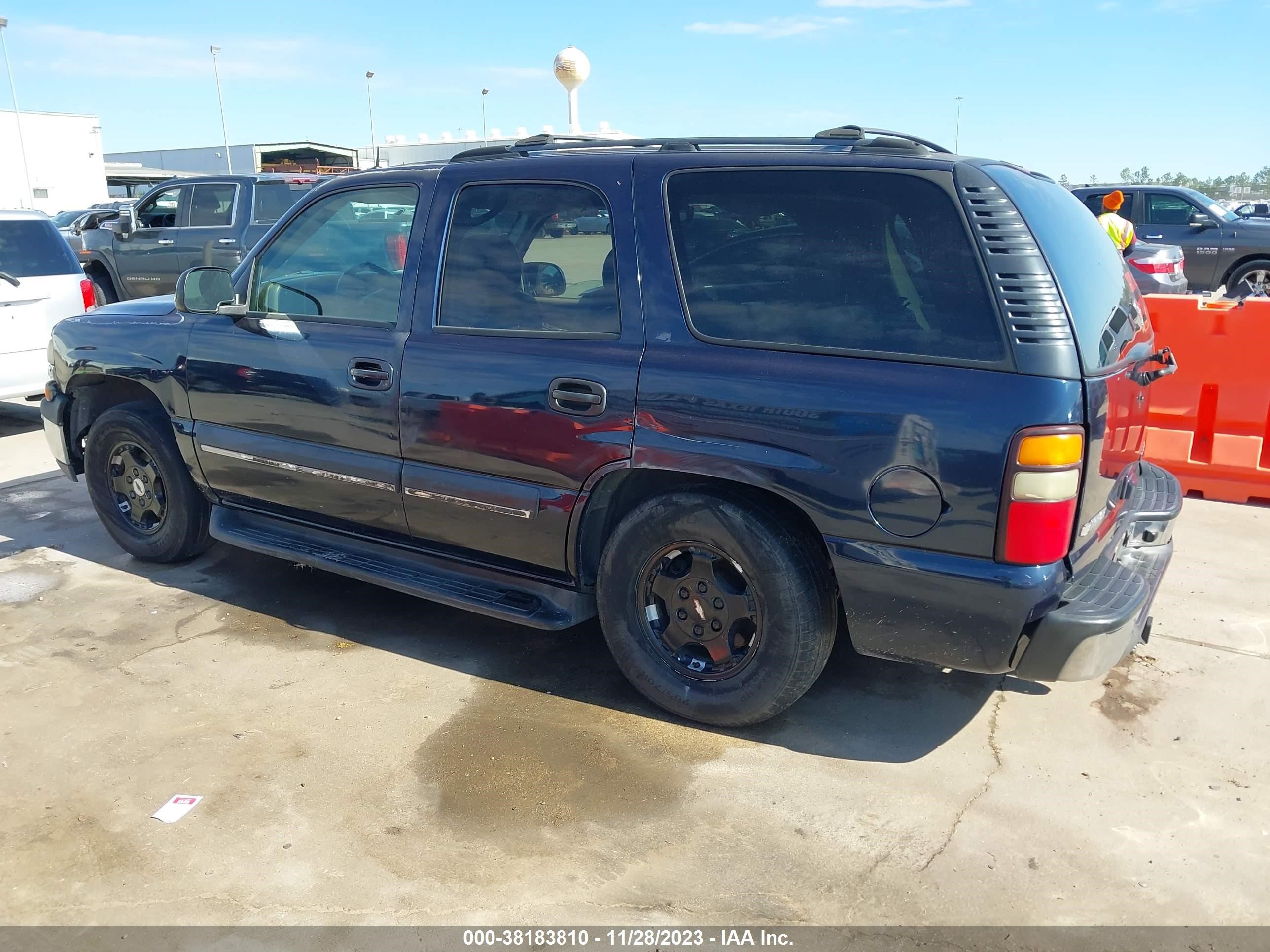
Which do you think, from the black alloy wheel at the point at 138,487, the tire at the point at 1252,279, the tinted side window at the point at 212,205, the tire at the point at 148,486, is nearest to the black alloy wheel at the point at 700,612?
the tire at the point at 148,486

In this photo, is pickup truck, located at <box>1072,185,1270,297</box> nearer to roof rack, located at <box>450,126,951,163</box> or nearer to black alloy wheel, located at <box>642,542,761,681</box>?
roof rack, located at <box>450,126,951,163</box>

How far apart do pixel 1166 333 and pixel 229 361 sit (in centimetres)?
520

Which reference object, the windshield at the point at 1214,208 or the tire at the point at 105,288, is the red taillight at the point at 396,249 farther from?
the windshield at the point at 1214,208

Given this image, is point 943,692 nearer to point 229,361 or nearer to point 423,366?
point 423,366

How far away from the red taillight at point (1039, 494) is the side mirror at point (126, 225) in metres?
12.5

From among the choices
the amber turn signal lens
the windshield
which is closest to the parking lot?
the amber turn signal lens

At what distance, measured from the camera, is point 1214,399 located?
589 cm

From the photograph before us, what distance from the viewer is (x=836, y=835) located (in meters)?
2.93

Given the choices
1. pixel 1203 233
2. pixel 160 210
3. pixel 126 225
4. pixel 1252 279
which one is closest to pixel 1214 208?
pixel 1203 233

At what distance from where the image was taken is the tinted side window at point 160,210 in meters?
12.6

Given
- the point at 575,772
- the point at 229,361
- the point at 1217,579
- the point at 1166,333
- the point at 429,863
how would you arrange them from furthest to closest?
the point at 1166,333 → the point at 1217,579 → the point at 229,361 → the point at 575,772 → the point at 429,863

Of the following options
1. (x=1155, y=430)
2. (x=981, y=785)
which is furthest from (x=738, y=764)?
(x=1155, y=430)

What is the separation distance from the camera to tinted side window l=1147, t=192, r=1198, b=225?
45.7 feet

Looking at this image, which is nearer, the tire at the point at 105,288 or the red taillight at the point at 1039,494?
the red taillight at the point at 1039,494
